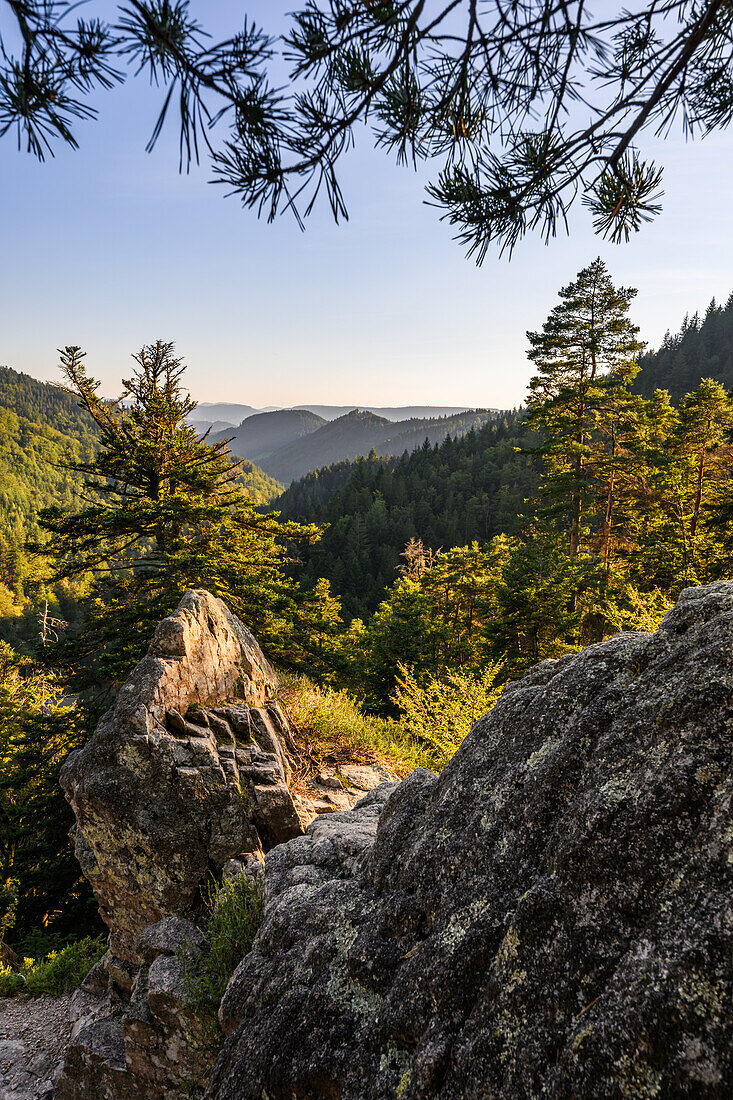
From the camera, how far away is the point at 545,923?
1995 mm

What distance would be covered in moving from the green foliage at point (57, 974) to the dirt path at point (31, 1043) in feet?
0.59

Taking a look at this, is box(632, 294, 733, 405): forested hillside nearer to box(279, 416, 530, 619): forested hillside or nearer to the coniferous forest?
box(279, 416, 530, 619): forested hillside

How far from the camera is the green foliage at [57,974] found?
9.21 m

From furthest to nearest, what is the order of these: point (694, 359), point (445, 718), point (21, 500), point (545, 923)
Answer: point (21, 500), point (694, 359), point (445, 718), point (545, 923)

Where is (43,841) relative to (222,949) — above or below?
below

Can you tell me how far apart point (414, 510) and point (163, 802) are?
78.4m

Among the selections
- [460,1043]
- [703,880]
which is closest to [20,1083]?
[460,1043]

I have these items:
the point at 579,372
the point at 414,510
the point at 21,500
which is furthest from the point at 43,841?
the point at 21,500

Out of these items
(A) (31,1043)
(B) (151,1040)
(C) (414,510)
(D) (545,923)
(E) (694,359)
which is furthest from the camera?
(E) (694,359)

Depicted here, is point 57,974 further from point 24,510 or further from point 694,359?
point 24,510

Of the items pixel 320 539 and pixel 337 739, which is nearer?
pixel 337 739

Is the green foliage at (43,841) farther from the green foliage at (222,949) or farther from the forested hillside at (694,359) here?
the forested hillside at (694,359)

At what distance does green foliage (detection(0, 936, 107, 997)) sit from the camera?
9.21 meters

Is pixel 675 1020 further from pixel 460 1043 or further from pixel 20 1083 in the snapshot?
pixel 20 1083
